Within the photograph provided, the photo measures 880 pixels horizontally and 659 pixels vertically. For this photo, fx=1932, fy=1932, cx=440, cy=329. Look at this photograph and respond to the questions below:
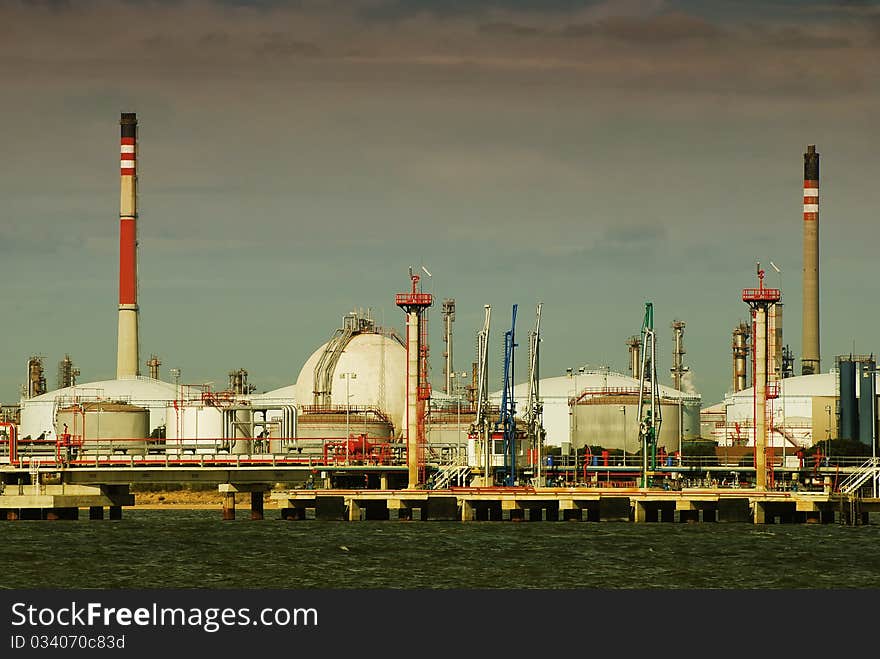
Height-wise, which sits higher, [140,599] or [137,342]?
[137,342]

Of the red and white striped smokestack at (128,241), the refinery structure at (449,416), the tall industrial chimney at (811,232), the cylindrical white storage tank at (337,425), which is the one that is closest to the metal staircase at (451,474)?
the refinery structure at (449,416)

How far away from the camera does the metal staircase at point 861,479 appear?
287 ft

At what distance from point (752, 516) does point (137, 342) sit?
7269cm

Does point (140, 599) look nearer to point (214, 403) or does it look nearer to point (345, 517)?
point (345, 517)

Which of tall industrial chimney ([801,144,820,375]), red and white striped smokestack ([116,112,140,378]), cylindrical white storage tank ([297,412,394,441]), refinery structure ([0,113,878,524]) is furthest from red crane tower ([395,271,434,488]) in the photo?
tall industrial chimney ([801,144,820,375])

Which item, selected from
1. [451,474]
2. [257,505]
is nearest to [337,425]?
[257,505]

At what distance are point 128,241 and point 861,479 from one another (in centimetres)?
7223

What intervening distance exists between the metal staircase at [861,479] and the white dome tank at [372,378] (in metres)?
40.8

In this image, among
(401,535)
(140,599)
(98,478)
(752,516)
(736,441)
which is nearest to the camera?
(140,599)

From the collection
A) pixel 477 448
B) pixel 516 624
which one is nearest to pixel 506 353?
pixel 477 448

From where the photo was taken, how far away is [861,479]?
89.3m

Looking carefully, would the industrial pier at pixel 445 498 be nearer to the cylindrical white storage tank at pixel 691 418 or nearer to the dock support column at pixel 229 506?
the dock support column at pixel 229 506

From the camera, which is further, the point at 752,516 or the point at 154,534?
the point at 752,516

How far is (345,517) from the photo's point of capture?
88.5 meters
